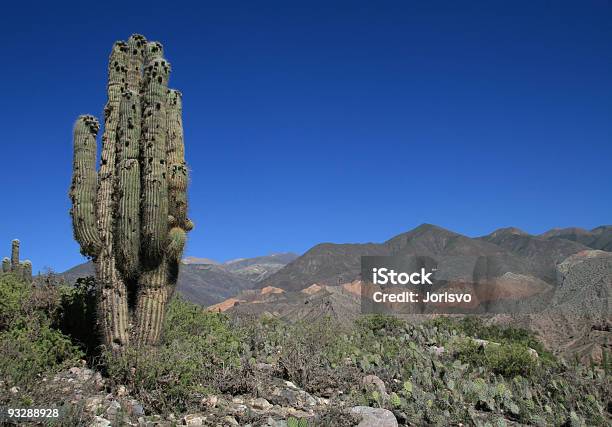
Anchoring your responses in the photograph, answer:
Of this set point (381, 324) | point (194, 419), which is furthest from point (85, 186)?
point (381, 324)

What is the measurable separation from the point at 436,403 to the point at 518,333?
870 centimetres

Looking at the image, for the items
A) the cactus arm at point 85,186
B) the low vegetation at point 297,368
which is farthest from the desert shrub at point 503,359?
the cactus arm at point 85,186

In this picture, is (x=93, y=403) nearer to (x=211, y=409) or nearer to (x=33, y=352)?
(x=211, y=409)

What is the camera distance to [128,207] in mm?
8219

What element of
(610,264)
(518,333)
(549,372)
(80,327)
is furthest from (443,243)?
(80,327)

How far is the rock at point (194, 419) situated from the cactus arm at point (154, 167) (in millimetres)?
2391

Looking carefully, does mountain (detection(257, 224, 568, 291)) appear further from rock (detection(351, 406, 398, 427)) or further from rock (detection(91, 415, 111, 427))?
rock (detection(91, 415, 111, 427))

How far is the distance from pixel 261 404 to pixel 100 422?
2069 millimetres

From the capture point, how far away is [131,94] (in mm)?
8602

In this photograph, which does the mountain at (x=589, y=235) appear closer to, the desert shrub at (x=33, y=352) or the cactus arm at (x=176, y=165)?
the cactus arm at (x=176, y=165)

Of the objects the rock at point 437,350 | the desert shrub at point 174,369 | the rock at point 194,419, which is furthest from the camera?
the rock at point 437,350

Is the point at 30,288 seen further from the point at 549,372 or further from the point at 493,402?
the point at 549,372

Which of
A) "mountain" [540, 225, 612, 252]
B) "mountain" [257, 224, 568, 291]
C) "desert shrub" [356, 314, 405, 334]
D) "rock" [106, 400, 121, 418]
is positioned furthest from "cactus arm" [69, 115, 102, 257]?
"mountain" [540, 225, 612, 252]

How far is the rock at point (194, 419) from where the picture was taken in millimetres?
6484
